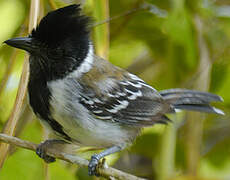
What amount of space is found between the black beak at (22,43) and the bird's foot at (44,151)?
0.52m

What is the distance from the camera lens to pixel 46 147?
101 inches

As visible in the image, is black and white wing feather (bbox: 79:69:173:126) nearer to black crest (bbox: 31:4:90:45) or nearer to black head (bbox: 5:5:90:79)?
black head (bbox: 5:5:90:79)

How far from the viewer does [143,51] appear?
391cm

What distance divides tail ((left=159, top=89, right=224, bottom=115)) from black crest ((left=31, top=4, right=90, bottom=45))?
0.89 m

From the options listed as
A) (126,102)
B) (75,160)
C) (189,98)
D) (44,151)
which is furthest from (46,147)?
(189,98)

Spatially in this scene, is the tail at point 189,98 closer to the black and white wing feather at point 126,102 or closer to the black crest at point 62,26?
the black and white wing feather at point 126,102

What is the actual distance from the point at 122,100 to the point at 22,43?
71 cm

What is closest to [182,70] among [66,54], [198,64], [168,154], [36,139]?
[198,64]

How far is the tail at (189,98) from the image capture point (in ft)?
10.6

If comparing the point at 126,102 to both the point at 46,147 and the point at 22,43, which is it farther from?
the point at 22,43

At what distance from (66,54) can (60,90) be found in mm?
225

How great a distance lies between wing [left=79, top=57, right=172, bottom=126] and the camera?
2.59m

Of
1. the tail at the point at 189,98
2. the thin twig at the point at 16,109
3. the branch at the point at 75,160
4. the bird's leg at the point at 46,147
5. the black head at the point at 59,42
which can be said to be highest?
the black head at the point at 59,42

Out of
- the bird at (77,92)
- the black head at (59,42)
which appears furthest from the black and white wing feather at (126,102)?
the black head at (59,42)
